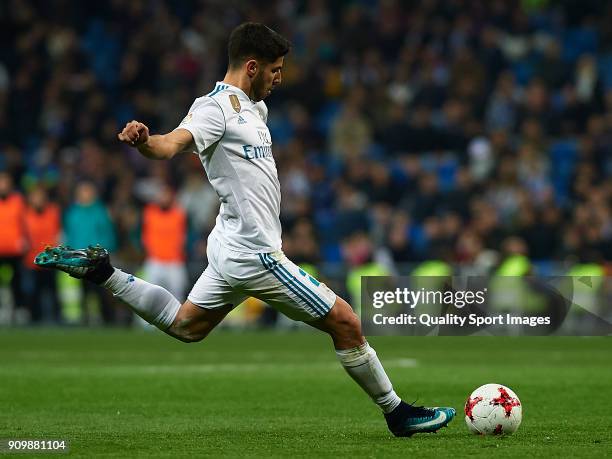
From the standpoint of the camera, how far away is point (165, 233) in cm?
1897

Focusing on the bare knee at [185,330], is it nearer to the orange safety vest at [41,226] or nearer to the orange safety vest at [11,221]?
the orange safety vest at [11,221]

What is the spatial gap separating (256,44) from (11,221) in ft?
40.9

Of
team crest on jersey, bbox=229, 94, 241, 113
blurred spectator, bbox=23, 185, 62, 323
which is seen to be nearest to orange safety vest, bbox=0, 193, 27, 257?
blurred spectator, bbox=23, 185, 62, 323

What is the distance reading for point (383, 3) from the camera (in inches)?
932

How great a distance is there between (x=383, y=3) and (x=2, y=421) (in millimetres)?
16711

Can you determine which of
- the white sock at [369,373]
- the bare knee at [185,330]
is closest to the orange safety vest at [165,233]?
the bare knee at [185,330]

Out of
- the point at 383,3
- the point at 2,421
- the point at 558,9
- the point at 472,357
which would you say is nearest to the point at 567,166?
the point at 558,9

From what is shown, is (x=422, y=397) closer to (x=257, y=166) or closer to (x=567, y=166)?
(x=257, y=166)

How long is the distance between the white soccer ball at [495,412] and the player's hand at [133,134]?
8.12 feet

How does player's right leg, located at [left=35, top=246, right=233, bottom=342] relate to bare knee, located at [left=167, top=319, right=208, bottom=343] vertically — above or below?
above
